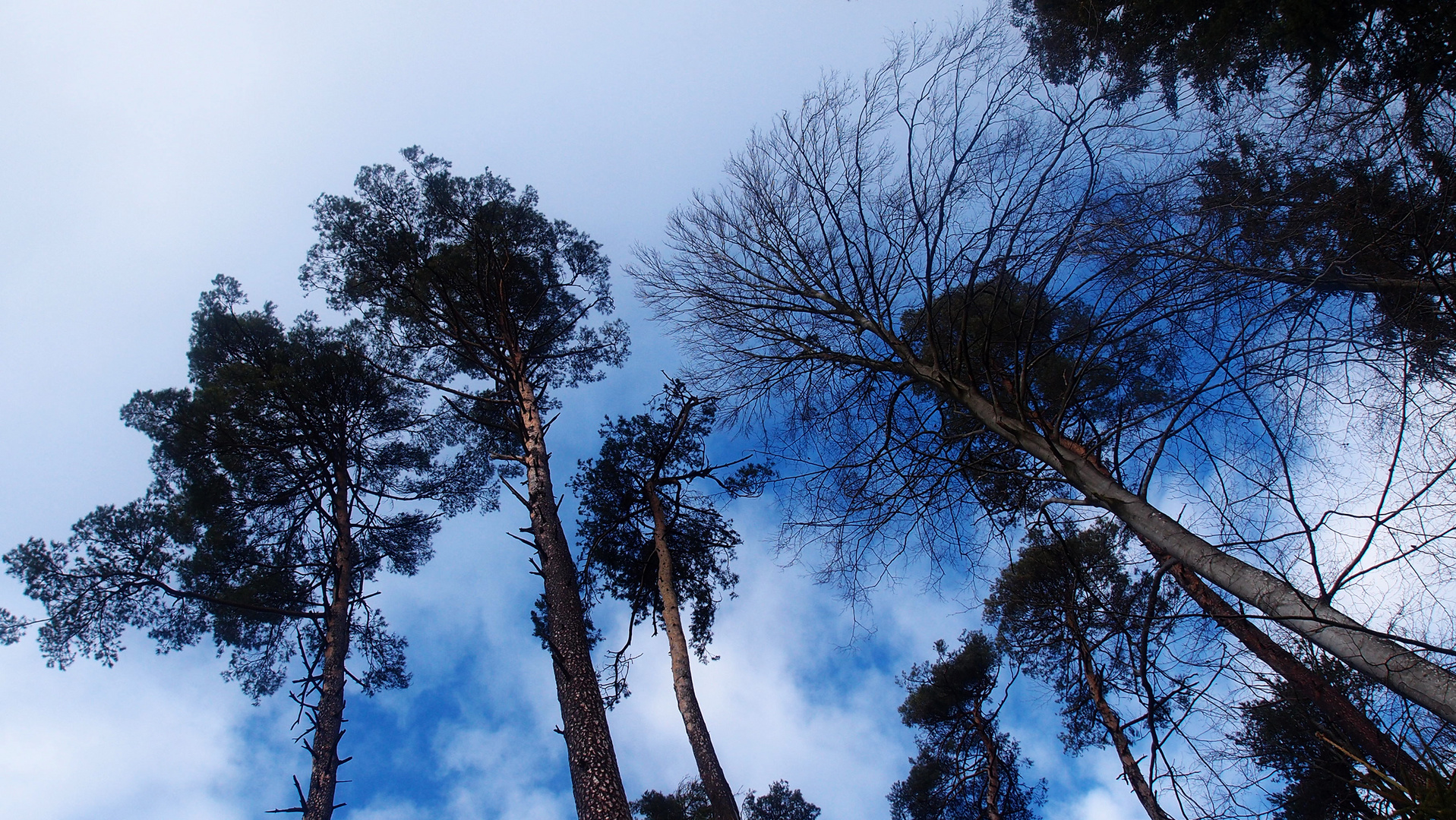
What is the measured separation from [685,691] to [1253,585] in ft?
18.7

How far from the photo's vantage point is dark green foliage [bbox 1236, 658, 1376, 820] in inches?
102

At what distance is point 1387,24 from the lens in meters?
4.58

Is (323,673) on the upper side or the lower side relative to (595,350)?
lower

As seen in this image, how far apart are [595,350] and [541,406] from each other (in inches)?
70.0

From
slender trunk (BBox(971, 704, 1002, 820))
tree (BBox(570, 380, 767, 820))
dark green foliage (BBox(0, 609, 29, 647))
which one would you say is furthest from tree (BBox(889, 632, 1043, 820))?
dark green foliage (BBox(0, 609, 29, 647))

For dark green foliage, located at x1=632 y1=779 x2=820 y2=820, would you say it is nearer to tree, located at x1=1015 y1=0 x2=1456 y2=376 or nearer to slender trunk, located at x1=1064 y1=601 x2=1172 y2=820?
slender trunk, located at x1=1064 y1=601 x2=1172 y2=820

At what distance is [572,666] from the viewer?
5496 millimetres

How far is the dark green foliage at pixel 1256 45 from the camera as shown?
163 inches

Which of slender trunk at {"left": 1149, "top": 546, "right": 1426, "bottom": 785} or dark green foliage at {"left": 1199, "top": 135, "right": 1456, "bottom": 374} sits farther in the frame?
slender trunk at {"left": 1149, "top": 546, "right": 1426, "bottom": 785}

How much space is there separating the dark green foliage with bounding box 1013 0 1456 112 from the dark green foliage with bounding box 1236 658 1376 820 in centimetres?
324

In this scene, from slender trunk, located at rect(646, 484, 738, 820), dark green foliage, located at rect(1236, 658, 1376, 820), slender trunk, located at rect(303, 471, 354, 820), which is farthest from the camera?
slender trunk, located at rect(303, 471, 354, 820)

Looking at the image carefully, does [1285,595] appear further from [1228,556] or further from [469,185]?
[469,185]

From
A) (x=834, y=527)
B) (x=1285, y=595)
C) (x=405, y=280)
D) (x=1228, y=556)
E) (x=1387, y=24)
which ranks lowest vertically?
(x=1285, y=595)

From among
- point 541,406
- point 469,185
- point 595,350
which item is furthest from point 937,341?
point 469,185
